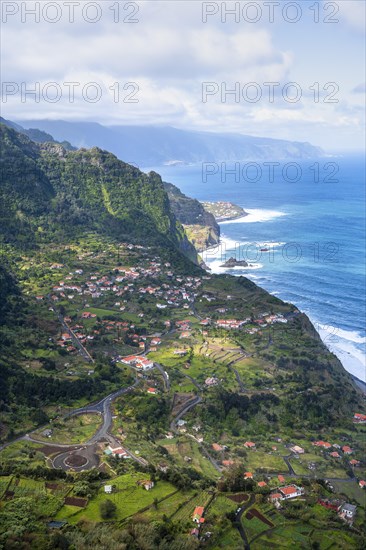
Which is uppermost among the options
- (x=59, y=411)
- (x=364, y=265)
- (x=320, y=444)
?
(x=364, y=265)

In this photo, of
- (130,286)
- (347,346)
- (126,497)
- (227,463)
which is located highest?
(130,286)

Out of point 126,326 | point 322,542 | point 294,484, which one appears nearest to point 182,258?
point 126,326

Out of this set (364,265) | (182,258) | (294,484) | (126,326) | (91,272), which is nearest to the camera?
(294,484)

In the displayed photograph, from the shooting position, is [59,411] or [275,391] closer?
[59,411]

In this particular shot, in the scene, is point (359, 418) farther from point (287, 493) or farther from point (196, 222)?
point (196, 222)

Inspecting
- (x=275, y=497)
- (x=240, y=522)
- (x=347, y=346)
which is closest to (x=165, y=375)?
(x=275, y=497)

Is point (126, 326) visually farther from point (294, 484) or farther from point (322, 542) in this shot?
point (322, 542)

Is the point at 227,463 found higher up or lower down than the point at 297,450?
higher up

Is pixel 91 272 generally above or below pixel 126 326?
above

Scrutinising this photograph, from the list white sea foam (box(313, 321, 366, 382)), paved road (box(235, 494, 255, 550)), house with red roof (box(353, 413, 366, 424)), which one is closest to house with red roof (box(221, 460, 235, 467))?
paved road (box(235, 494, 255, 550))
